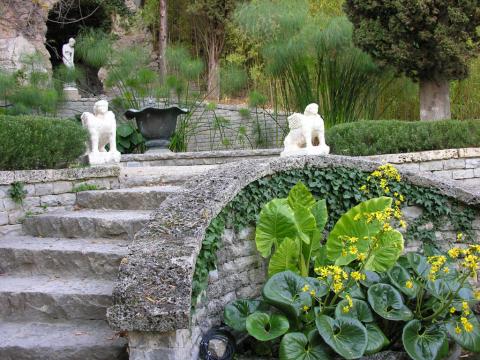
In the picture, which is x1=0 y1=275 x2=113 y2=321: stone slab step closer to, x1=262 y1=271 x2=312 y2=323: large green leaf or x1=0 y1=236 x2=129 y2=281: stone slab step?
x1=0 y1=236 x2=129 y2=281: stone slab step

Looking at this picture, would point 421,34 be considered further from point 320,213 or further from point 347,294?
point 347,294

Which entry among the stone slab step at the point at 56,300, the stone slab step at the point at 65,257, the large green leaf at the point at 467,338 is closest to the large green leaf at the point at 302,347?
the large green leaf at the point at 467,338

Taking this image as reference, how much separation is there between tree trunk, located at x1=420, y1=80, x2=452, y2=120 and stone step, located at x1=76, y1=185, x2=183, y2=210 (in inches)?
186

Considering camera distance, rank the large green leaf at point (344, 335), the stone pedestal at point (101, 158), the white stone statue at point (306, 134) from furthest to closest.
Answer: the white stone statue at point (306, 134) → the stone pedestal at point (101, 158) → the large green leaf at point (344, 335)

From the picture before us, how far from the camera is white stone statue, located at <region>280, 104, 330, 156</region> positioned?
215 inches

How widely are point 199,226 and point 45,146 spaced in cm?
213

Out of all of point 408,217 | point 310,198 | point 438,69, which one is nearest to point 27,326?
point 310,198

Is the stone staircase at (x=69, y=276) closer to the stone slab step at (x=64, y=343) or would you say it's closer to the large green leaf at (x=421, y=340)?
the stone slab step at (x=64, y=343)

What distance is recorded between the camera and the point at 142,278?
2.70 m

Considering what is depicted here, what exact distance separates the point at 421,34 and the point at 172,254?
17.7 ft

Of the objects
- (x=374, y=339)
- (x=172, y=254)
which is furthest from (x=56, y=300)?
(x=374, y=339)

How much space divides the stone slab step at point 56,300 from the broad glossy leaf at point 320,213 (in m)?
1.54

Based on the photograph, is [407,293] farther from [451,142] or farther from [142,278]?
[451,142]

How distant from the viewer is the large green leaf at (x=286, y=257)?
11.8ft
